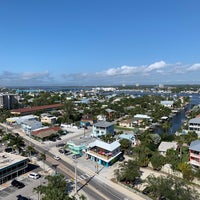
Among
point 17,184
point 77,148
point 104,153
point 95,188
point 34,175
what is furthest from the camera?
point 77,148

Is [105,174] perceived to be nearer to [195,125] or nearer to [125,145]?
[125,145]

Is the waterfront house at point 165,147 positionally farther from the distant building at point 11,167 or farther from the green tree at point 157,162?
the distant building at point 11,167

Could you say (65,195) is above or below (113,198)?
above

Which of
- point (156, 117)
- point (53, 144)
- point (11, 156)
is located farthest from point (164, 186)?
point (156, 117)

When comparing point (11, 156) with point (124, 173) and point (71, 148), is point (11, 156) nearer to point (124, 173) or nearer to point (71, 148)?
point (71, 148)

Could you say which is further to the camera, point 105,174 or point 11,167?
point 105,174

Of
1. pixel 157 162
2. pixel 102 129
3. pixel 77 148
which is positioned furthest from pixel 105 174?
pixel 102 129
